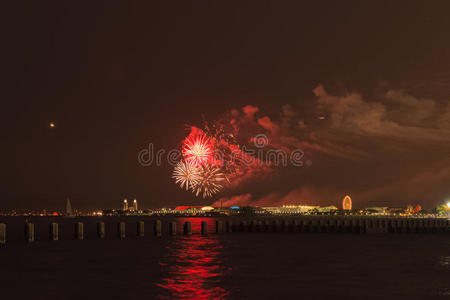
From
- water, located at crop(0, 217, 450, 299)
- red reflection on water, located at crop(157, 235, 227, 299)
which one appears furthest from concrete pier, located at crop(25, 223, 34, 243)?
red reflection on water, located at crop(157, 235, 227, 299)

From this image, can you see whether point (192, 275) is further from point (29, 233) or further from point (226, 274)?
point (29, 233)

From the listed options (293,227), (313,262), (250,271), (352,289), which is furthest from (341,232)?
(352,289)

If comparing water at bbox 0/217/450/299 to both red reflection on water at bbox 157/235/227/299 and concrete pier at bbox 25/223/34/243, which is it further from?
concrete pier at bbox 25/223/34/243

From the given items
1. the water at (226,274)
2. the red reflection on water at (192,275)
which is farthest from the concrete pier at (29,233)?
the red reflection on water at (192,275)

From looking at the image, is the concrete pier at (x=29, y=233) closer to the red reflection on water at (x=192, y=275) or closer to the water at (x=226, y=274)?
the water at (x=226, y=274)

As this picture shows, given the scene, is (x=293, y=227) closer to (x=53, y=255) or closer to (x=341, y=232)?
(x=341, y=232)

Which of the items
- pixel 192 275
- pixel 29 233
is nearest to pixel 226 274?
pixel 192 275

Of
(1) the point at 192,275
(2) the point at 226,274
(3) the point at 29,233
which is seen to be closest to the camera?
(1) the point at 192,275

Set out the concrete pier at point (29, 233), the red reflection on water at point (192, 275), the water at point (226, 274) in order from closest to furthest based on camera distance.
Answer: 1. the red reflection on water at point (192, 275)
2. the water at point (226, 274)
3. the concrete pier at point (29, 233)
